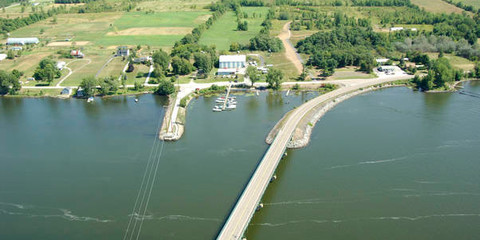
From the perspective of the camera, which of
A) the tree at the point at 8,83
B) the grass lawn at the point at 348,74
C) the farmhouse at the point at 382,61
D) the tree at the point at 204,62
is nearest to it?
the tree at the point at 8,83

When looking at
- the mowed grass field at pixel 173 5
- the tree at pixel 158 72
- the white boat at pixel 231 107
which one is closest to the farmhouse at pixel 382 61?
the white boat at pixel 231 107

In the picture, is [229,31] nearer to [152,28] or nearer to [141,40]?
[152,28]

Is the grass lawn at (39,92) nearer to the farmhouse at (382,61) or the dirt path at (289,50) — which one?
the dirt path at (289,50)

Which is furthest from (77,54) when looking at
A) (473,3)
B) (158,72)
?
(473,3)

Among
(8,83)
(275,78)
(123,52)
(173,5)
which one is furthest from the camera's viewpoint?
(173,5)

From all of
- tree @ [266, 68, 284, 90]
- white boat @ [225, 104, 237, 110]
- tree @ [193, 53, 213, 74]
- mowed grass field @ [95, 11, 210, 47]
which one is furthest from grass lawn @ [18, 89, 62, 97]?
tree @ [266, 68, 284, 90]
